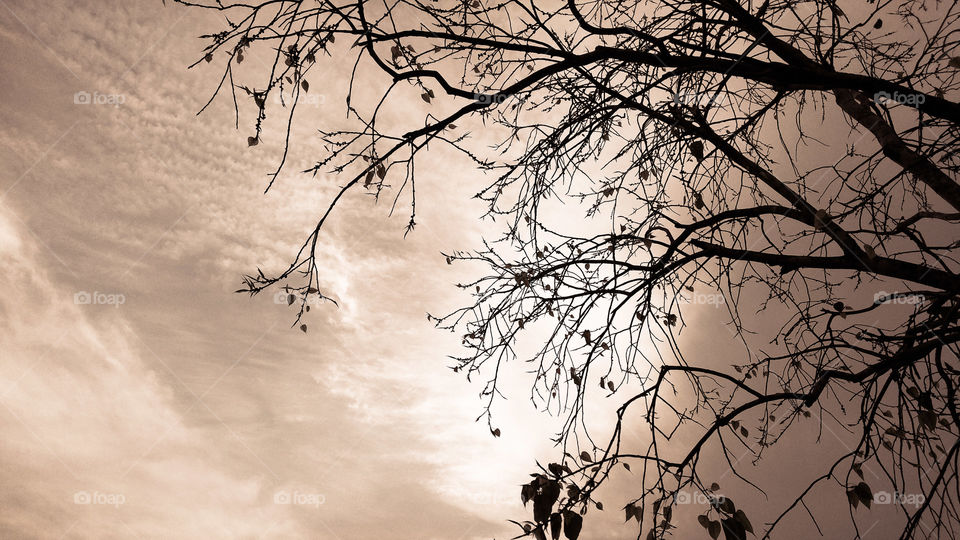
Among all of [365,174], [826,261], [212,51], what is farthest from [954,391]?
[212,51]

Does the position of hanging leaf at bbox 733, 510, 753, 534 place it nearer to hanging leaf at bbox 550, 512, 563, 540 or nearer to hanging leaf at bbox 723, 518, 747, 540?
hanging leaf at bbox 723, 518, 747, 540

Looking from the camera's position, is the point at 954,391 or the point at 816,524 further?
the point at 954,391

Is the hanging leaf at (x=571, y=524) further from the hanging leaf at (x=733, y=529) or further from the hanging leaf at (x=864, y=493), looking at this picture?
the hanging leaf at (x=864, y=493)

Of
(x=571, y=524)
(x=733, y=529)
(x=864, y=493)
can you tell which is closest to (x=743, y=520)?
(x=733, y=529)

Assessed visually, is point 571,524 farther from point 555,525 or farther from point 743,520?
point 743,520

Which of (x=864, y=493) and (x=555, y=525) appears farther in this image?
(x=864, y=493)

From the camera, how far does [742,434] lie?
424 centimetres

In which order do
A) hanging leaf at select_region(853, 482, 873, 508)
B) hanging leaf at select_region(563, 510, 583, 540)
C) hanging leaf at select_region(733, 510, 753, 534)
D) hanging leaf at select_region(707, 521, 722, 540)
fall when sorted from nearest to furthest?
1. hanging leaf at select_region(563, 510, 583, 540)
2. hanging leaf at select_region(733, 510, 753, 534)
3. hanging leaf at select_region(707, 521, 722, 540)
4. hanging leaf at select_region(853, 482, 873, 508)

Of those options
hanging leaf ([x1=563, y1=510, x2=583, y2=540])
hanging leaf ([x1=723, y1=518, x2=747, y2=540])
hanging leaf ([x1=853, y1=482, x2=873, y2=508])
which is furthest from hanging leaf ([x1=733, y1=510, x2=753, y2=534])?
hanging leaf ([x1=853, y1=482, x2=873, y2=508])

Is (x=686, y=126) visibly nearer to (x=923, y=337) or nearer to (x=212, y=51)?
(x=923, y=337)

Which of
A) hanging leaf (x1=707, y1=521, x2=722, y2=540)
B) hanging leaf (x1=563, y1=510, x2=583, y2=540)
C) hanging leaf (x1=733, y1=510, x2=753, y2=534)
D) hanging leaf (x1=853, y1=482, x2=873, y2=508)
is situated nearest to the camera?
hanging leaf (x1=563, y1=510, x2=583, y2=540)

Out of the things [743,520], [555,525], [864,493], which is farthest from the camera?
[864,493]

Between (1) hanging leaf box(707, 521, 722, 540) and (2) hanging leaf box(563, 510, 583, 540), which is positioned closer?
(2) hanging leaf box(563, 510, 583, 540)

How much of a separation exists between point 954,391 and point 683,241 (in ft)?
6.40
